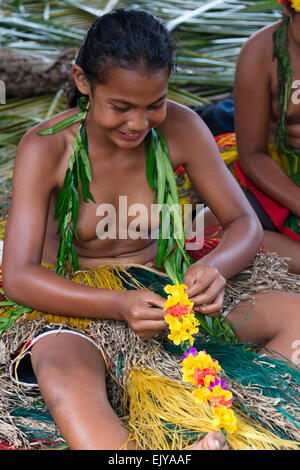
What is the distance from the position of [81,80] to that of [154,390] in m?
0.85

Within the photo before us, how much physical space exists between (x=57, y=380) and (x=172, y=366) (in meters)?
0.33

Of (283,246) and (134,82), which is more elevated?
(134,82)

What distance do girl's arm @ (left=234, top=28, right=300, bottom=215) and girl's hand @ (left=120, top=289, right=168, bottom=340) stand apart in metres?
1.09

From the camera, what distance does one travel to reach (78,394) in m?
1.69

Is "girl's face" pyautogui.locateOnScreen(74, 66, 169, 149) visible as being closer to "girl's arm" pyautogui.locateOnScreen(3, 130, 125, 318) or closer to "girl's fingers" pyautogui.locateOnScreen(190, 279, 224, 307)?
"girl's arm" pyautogui.locateOnScreen(3, 130, 125, 318)

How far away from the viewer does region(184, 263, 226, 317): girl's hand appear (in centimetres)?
178

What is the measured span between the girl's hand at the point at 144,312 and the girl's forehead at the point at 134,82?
0.50 metres

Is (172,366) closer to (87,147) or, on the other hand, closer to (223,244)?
→ (223,244)

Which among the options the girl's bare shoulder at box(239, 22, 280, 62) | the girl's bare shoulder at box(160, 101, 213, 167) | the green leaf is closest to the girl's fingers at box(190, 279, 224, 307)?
Answer: the girl's bare shoulder at box(160, 101, 213, 167)

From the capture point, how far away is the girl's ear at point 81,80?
6.23 feet

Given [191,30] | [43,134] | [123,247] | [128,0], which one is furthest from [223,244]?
[128,0]

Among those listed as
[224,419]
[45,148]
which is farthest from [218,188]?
[224,419]

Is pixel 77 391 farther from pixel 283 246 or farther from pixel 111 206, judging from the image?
pixel 283 246

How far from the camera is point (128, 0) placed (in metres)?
4.45
